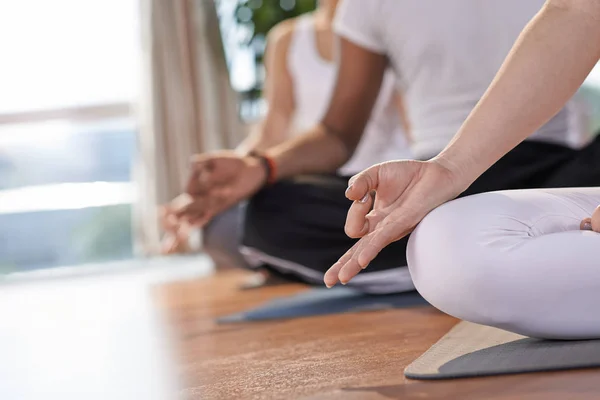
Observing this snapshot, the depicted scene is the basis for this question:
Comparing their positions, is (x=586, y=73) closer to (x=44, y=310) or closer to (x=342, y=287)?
(x=342, y=287)

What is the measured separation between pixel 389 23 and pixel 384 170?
963mm

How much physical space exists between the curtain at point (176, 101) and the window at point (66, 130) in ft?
0.56

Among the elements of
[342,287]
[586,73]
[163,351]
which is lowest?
[342,287]

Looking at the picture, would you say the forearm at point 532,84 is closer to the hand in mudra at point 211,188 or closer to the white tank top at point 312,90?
the hand in mudra at point 211,188

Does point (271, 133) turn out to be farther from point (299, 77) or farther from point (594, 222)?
point (594, 222)

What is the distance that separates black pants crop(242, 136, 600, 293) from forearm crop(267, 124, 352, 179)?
0.18 feet

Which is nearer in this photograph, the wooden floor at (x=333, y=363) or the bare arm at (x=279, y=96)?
the wooden floor at (x=333, y=363)

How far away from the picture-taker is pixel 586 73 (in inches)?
40.8

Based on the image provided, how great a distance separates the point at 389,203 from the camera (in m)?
0.98

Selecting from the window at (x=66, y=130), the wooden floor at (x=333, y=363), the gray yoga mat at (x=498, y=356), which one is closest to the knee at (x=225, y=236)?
the wooden floor at (x=333, y=363)

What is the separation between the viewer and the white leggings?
0.95 meters

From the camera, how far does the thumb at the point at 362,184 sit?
0.92 meters

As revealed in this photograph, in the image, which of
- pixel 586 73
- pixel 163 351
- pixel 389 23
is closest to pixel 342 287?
pixel 389 23

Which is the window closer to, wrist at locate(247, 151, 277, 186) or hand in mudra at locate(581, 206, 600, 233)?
wrist at locate(247, 151, 277, 186)
